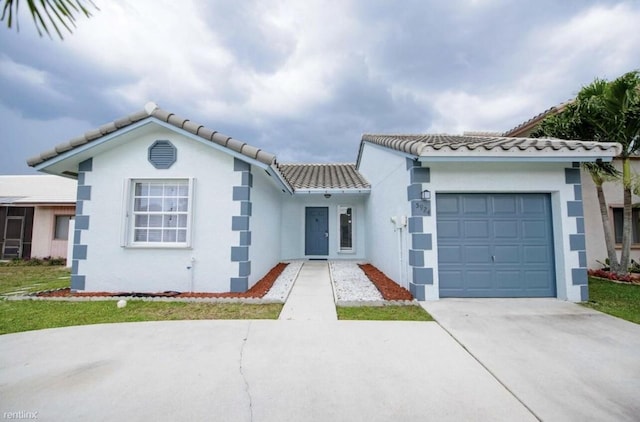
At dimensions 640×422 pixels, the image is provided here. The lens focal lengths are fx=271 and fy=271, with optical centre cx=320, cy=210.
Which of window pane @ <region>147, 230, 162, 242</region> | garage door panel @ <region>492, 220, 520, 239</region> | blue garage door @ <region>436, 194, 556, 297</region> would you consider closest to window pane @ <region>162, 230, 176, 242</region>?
window pane @ <region>147, 230, 162, 242</region>

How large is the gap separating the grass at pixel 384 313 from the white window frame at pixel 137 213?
4.23 m

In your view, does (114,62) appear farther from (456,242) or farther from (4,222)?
(4,222)

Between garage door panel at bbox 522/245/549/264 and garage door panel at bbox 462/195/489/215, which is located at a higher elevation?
garage door panel at bbox 462/195/489/215

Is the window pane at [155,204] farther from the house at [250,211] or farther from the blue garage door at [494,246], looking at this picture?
the blue garage door at [494,246]

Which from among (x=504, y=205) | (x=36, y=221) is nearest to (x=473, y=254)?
(x=504, y=205)

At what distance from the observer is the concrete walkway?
17.3 ft

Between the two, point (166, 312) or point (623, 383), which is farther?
point (166, 312)

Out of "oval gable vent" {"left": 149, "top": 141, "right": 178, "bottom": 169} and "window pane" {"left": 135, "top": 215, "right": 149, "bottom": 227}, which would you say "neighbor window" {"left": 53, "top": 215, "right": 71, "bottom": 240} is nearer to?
"window pane" {"left": 135, "top": 215, "right": 149, "bottom": 227}

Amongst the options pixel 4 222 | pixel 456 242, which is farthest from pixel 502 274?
pixel 4 222

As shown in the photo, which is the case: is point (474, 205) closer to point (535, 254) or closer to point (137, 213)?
point (535, 254)

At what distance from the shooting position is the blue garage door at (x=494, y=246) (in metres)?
6.55

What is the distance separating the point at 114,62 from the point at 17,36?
10.7 ft

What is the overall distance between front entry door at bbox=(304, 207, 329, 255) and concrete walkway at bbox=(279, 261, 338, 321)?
4155 millimetres

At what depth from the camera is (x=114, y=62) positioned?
175 inches
